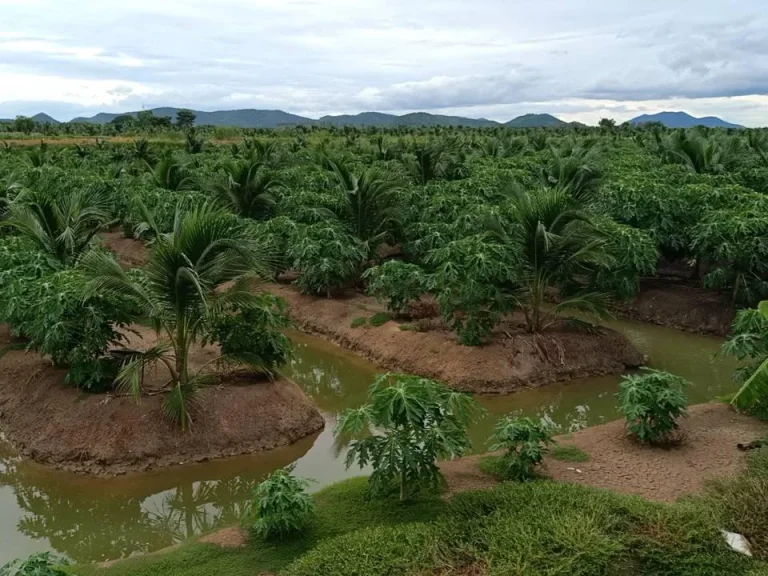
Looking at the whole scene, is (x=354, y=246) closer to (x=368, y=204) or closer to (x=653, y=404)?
(x=368, y=204)

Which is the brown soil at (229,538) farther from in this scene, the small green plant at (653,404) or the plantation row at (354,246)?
the small green plant at (653,404)

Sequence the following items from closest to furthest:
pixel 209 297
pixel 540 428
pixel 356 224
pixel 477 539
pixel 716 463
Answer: pixel 477 539 < pixel 540 428 < pixel 716 463 < pixel 209 297 < pixel 356 224

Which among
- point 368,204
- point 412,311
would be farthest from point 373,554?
point 368,204

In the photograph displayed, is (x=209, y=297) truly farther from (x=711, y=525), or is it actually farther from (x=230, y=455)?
(x=711, y=525)

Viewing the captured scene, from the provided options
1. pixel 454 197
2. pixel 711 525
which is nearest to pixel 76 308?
pixel 711 525

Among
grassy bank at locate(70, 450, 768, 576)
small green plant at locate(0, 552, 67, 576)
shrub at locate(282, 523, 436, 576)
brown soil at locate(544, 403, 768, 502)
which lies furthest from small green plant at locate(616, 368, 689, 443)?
small green plant at locate(0, 552, 67, 576)

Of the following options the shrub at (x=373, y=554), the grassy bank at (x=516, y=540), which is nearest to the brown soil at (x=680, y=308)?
the grassy bank at (x=516, y=540)
